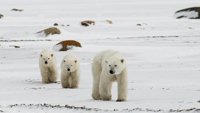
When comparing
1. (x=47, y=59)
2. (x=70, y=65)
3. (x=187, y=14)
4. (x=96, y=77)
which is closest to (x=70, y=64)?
(x=70, y=65)

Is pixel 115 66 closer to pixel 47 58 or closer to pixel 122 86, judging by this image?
pixel 122 86

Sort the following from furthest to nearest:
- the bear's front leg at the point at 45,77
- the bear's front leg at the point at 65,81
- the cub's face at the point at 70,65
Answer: the bear's front leg at the point at 45,77, the bear's front leg at the point at 65,81, the cub's face at the point at 70,65

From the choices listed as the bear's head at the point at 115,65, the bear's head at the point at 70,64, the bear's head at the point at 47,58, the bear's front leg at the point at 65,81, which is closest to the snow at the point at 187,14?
the bear's head at the point at 47,58

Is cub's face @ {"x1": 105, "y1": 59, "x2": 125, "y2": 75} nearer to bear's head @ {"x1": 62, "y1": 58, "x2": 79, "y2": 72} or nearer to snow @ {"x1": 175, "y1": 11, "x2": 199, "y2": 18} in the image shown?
bear's head @ {"x1": 62, "y1": 58, "x2": 79, "y2": 72}

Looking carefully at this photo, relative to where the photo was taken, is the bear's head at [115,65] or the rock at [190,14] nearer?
the bear's head at [115,65]

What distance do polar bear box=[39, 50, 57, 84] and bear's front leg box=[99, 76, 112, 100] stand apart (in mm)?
3827

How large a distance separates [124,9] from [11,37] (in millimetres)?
19822

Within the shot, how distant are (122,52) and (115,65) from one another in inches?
427

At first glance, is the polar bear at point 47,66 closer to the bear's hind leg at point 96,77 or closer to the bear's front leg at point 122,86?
the bear's hind leg at point 96,77

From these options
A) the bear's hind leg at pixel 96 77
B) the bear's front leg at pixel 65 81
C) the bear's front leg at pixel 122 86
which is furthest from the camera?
the bear's front leg at pixel 65 81

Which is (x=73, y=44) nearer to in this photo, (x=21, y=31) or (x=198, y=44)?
(x=198, y=44)

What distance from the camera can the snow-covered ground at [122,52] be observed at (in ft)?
28.0

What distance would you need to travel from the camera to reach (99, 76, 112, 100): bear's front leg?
8.85 m

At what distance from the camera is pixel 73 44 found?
20344 mm
